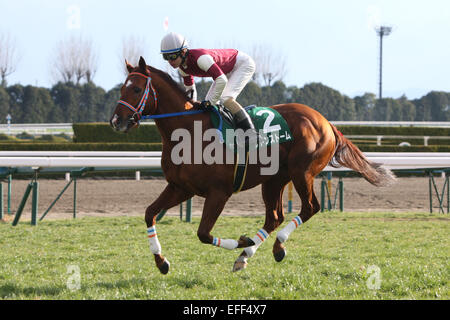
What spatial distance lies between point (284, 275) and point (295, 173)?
826mm

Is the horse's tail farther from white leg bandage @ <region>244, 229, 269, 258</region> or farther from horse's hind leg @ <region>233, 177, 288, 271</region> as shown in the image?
white leg bandage @ <region>244, 229, 269, 258</region>

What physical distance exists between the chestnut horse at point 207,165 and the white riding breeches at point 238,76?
266mm

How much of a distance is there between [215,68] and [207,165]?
0.69m

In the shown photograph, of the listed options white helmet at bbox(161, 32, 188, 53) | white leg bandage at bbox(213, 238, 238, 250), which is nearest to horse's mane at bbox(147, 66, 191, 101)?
white helmet at bbox(161, 32, 188, 53)

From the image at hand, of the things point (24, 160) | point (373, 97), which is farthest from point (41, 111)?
point (24, 160)

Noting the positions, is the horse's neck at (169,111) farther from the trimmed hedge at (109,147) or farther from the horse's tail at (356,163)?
the trimmed hedge at (109,147)

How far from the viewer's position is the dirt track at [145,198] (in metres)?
9.70

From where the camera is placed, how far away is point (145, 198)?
36.6ft

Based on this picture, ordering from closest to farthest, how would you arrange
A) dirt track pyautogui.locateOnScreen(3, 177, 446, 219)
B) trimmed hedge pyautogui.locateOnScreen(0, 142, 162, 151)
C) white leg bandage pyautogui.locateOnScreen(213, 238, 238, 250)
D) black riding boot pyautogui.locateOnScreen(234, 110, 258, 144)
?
white leg bandage pyautogui.locateOnScreen(213, 238, 238, 250)
black riding boot pyautogui.locateOnScreen(234, 110, 258, 144)
dirt track pyautogui.locateOnScreen(3, 177, 446, 219)
trimmed hedge pyautogui.locateOnScreen(0, 142, 162, 151)

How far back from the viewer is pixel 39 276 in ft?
13.8

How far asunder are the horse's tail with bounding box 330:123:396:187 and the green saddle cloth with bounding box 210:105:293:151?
0.74 metres

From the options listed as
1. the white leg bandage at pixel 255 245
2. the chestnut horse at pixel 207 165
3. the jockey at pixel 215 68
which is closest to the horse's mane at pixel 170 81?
the chestnut horse at pixel 207 165

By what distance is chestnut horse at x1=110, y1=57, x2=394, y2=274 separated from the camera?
146 inches
